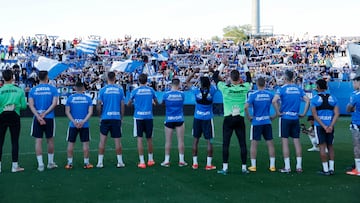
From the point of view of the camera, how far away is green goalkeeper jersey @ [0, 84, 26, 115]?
8.98 m

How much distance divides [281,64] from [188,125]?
18.3 metres

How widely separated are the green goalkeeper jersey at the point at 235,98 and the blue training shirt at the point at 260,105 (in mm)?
384

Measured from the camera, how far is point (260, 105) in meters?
9.13

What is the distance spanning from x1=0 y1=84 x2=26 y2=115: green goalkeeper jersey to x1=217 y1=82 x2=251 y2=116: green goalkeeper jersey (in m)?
4.04

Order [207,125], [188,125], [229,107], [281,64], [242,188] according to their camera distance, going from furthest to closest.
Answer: [281,64] → [188,125] → [207,125] → [229,107] → [242,188]

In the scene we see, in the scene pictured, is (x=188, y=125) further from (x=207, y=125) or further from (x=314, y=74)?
(x=314, y=74)

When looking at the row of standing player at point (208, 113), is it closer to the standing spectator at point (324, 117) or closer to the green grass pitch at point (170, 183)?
the standing spectator at point (324, 117)

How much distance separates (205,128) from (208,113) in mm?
313

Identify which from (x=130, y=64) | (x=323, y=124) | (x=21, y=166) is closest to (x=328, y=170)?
(x=323, y=124)

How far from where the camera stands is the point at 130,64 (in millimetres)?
25500

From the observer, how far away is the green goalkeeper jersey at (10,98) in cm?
898

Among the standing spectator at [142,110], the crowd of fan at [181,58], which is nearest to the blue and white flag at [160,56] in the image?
the crowd of fan at [181,58]

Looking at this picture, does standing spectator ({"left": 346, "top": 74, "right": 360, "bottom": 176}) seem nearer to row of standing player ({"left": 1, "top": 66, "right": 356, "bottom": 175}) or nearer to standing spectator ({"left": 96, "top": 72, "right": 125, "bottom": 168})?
row of standing player ({"left": 1, "top": 66, "right": 356, "bottom": 175})

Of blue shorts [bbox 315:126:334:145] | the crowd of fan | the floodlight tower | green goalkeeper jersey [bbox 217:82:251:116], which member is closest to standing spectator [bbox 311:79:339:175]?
blue shorts [bbox 315:126:334:145]
